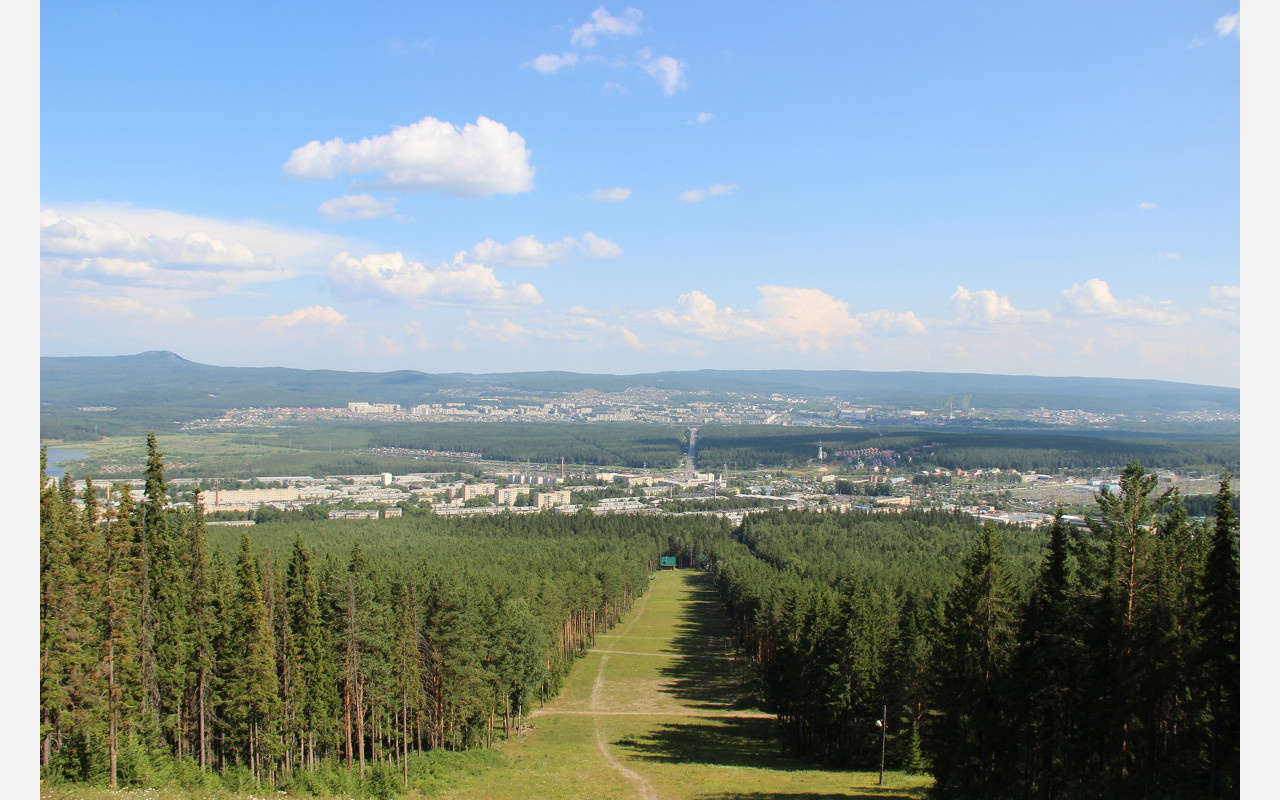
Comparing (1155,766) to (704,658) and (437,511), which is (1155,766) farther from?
(437,511)

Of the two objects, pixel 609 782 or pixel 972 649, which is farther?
pixel 609 782

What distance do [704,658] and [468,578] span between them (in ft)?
66.8

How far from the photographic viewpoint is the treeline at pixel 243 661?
71.3ft

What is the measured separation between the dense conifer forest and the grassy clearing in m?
2.28

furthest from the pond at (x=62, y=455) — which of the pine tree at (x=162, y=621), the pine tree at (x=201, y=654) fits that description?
the pine tree at (x=162, y=621)

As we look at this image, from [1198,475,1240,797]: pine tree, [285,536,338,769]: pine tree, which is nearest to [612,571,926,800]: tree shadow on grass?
[1198,475,1240,797]: pine tree

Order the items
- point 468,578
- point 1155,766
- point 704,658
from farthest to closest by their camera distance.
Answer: point 704,658 → point 468,578 → point 1155,766

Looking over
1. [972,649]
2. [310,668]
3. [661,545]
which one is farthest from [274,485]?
[972,649]

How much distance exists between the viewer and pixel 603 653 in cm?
6003

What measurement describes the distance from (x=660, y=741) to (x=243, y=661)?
63.7 ft

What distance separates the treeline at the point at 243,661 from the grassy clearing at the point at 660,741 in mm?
3228

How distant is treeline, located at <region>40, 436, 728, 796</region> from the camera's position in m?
21.7

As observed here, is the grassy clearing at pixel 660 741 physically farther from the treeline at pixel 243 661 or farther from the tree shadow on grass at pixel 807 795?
the treeline at pixel 243 661

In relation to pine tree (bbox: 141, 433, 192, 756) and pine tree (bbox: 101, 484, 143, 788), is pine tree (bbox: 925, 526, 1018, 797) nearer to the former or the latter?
pine tree (bbox: 101, 484, 143, 788)
